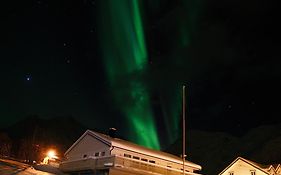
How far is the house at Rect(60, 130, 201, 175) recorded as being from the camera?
124 feet

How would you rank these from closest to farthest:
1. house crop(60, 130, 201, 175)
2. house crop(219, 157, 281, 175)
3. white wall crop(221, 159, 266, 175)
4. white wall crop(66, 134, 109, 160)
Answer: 1. house crop(60, 130, 201, 175)
2. white wall crop(66, 134, 109, 160)
3. house crop(219, 157, 281, 175)
4. white wall crop(221, 159, 266, 175)

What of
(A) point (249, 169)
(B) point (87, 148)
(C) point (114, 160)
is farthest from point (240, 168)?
(C) point (114, 160)

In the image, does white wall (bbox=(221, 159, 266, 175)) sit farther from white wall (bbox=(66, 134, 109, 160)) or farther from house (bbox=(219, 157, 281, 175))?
white wall (bbox=(66, 134, 109, 160))

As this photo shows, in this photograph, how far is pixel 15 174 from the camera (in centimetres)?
2866

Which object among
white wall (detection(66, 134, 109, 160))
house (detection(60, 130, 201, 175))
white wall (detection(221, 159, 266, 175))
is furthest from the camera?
white wall (detection(221, 159, 266, 175))

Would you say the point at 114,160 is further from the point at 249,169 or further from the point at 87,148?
the point at 249,169

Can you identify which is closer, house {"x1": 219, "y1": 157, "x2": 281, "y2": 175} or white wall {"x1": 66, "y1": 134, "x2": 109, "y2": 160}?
white wall {"x1": 66, "y1": 134, "x2": 109, "y2": 160}

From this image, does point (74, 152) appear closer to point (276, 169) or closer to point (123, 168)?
point (123, 168)

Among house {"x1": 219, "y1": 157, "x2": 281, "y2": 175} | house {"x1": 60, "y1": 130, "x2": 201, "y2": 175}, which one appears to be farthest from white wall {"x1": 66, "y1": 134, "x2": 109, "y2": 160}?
house {"x1": 219, "y1": 157, "x2": 281, "y2": 175}

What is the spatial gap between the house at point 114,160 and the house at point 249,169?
41.4 feet

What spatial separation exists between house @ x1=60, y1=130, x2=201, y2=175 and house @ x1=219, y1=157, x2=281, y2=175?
12612 mm

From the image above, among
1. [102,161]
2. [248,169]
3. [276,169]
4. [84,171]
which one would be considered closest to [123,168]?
[102,161]

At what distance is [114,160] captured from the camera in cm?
3725

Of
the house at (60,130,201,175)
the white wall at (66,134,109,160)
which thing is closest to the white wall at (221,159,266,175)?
the house at (60,130,201,175)
